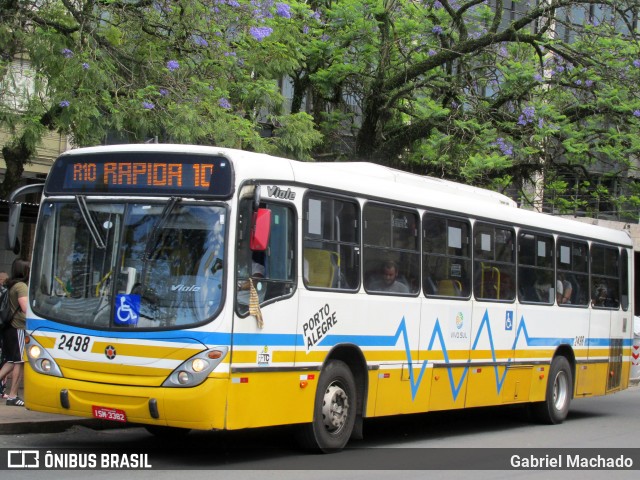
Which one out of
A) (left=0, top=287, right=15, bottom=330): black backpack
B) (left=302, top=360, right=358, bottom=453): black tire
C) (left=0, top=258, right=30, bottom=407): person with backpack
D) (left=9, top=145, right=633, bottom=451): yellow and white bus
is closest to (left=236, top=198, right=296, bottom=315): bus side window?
(left=9, top=145, right=633, bottom=451): yellow and white bus

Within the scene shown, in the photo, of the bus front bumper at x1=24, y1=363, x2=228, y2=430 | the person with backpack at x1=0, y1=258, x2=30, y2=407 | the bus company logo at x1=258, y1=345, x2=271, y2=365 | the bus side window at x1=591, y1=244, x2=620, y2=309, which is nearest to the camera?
the bus front bumper at x1=24, y1=363, x2=228, y2=430

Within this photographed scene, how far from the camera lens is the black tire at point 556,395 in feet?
51.1

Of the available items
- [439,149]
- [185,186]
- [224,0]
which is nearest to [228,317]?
[185,186]

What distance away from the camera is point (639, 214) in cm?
3572

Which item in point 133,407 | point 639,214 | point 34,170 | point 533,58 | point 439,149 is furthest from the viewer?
point 639,214

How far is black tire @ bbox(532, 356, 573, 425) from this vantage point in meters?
15.6

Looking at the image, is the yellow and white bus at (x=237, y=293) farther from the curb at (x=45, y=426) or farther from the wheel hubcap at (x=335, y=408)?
the curb at (x=45, y=426)

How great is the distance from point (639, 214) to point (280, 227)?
2799 centimetres

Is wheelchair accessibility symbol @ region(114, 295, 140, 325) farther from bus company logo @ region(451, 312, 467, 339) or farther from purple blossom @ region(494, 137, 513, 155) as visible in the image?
purple blossom @ region(494, 137, 513, 155)

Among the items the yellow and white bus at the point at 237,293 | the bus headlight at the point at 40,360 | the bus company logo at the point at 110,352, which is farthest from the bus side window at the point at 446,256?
the bus headlight at the point at 40,360

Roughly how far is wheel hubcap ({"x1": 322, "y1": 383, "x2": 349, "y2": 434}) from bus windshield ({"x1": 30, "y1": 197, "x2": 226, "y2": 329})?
201cm

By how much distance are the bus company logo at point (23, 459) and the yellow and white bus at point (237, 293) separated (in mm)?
435

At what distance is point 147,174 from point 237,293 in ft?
4.80

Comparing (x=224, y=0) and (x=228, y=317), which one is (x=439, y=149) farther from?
(x=228, y=317)
